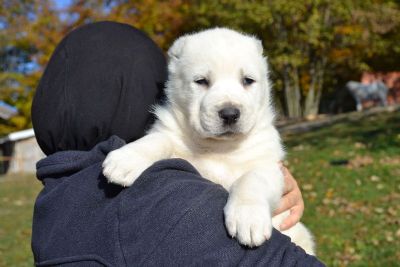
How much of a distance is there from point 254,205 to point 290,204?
2.56 ft

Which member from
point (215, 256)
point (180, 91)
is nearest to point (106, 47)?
point (180, 91)

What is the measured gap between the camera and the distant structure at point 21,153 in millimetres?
25859

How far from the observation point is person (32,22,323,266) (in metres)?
1.62

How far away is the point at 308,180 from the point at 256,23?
39.1 ft

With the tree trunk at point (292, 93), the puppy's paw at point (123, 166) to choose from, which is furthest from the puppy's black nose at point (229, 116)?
the tree trunk at point (292, 93)

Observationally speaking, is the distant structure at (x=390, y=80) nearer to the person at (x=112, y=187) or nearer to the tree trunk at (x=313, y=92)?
the tree trunk at (x=313, y=92)

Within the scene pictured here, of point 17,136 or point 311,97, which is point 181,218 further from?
point 17,136

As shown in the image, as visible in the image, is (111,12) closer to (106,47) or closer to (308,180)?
(308,180)

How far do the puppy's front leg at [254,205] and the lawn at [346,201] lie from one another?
11.6ft

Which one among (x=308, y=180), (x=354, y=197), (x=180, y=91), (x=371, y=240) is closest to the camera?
(x=180, y=91)

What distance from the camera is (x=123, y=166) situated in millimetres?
1908

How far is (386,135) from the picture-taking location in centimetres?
1122

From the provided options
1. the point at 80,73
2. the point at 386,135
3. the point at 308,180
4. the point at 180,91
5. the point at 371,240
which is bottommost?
the point at 386,135

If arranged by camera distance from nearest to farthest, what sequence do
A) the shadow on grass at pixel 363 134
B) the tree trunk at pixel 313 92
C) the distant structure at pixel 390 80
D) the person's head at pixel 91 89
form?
the person's head at pixel 91 89
the shadow on grass at pixel 363 134
the tree trunk at pixel 313 92
the distant structure at pixel 390 80
